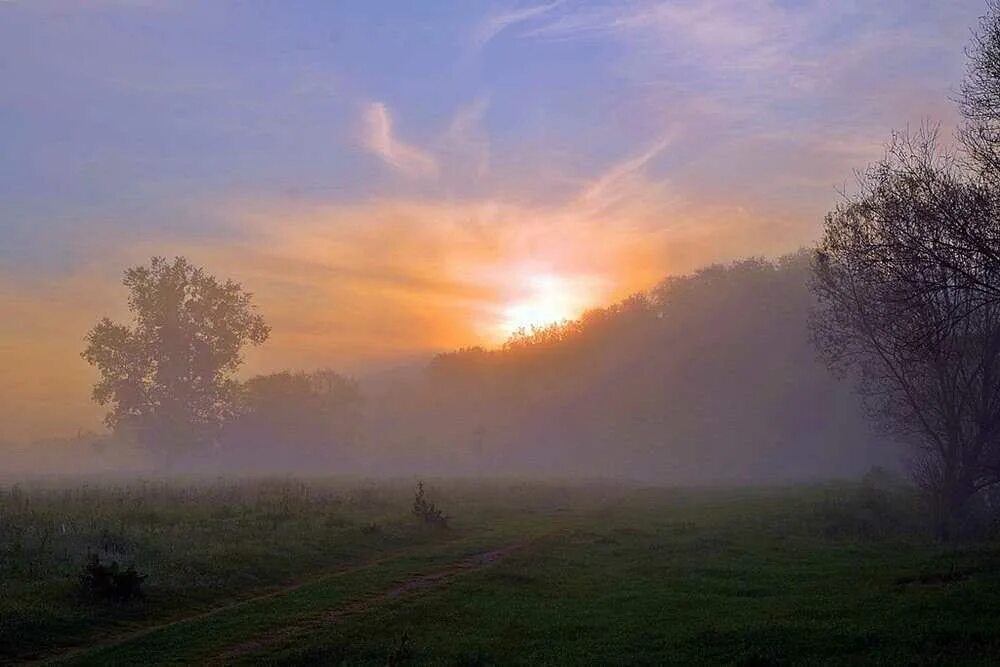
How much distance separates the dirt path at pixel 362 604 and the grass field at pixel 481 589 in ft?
0.32

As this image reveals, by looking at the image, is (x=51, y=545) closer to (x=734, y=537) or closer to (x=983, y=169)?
(x=734, y=537)

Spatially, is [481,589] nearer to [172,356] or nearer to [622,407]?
[172,356]

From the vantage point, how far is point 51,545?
23.9m

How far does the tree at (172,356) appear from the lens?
313ft

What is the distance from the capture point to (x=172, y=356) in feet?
321

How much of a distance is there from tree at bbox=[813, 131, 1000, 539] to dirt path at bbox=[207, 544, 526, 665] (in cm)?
1546

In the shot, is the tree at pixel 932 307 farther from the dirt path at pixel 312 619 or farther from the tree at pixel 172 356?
the tree at pixel 172 356

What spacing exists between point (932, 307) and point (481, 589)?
1645cm

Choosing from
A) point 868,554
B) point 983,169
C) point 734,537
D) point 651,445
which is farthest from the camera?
point 651,445

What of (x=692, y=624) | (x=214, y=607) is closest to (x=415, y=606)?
(x=214, y=607)

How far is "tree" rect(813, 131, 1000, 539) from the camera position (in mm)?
22328

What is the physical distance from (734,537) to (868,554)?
6904mm

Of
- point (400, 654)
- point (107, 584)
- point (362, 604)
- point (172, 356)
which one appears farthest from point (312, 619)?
point (172, 356)

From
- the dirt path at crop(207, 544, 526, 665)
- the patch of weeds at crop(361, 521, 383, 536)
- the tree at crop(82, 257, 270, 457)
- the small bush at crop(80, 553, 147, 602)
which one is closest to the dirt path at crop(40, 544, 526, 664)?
the dirt path at crop(207, 544, 526, 665)
